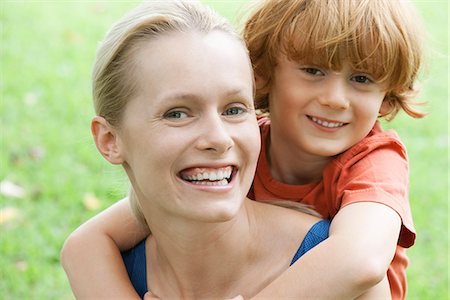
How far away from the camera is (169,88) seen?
8.54 feet

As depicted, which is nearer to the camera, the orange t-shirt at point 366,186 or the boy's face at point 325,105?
the orange t-shirt at point 366,186

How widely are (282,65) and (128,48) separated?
83 cm

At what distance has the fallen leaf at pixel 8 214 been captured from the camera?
5.63m

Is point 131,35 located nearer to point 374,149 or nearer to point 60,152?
point 374,149

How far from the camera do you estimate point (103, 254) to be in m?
3.20

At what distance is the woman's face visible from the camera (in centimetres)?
258

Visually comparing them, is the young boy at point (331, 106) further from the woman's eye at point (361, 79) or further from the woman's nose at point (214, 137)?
the woman's nose at point (214, 137)

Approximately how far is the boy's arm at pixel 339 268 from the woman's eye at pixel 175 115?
630 mm

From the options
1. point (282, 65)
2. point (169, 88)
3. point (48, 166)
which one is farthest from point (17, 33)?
point (169, 88)

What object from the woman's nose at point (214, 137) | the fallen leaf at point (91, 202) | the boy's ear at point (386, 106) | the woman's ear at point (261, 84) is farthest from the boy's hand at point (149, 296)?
the fallen leaf at point (91, 202)

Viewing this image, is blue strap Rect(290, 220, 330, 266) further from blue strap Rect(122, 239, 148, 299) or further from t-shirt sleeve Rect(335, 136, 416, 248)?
blue strap Rect(122, 239, 148, 299)

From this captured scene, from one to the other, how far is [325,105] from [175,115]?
840 mm

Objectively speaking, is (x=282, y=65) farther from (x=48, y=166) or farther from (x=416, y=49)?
(x=48, y=166)

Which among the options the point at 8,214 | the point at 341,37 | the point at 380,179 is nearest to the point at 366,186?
the point at 380,179
